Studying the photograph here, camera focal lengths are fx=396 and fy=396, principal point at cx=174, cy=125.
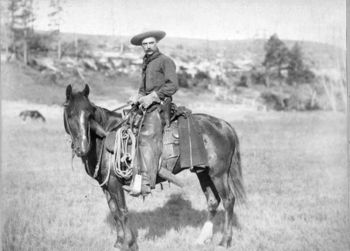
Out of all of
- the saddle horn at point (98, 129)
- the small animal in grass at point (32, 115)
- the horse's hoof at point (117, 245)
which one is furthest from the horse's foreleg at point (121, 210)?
the small animal in grass at point (32, 115)

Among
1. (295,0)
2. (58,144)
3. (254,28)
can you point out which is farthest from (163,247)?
(58,144)

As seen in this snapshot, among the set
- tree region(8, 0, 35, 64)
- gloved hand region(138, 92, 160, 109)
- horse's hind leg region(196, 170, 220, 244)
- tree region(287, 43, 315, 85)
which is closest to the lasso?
gloved hand region(138, 92, 160, 109)

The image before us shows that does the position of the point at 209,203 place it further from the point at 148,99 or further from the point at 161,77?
the point at 161,77

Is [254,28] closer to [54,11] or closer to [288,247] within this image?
[54,11]

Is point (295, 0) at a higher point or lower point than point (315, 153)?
higher

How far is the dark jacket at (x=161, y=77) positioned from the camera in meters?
6.35

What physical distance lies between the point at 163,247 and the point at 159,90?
2648 mm

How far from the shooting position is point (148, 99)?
625 cm

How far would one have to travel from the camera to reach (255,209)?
27.7 feet

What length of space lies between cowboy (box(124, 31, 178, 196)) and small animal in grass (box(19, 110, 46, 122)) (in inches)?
312

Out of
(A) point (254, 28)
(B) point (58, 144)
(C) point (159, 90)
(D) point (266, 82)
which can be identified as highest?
(A) point (254, 28)

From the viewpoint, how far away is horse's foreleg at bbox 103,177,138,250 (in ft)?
20.8

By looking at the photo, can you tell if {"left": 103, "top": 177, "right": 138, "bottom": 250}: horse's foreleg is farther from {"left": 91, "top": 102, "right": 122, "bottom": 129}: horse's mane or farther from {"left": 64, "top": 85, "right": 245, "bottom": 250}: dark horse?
{"left": 91, "top": 102, "right": 122, "bottom": 129}: horse's mane

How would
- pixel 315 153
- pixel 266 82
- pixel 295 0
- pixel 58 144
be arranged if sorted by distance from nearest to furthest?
pixel 295 0 → pixel 315 153 → pixel 58 144 → pixel 266 82
